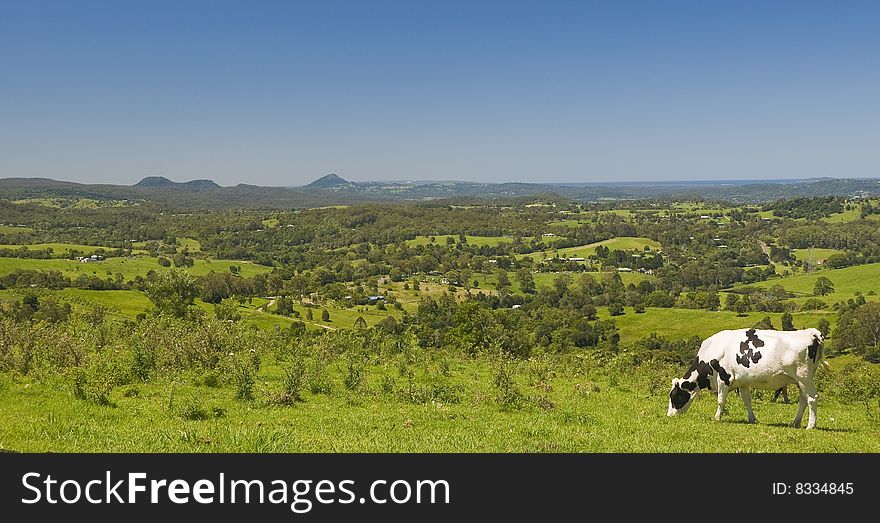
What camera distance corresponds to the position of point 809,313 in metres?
124

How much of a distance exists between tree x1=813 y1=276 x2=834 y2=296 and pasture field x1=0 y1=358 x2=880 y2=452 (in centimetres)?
14907

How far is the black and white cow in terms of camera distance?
48.6 ft

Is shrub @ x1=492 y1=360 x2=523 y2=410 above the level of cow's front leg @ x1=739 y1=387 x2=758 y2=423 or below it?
below

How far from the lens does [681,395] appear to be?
17.2 metres

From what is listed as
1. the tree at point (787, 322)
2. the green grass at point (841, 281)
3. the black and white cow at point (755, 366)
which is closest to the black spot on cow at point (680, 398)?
the black and white cow at point (755, 366)

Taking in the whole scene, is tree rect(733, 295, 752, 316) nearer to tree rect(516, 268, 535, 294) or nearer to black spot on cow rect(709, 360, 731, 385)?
tree rect(516, 268, 535, 294)

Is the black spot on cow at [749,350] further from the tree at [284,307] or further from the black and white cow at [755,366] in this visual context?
the tree at [284,307]

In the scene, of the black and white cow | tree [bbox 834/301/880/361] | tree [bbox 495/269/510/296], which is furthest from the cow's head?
tree [bbox 495/269/510/296]

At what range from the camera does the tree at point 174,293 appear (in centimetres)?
4453

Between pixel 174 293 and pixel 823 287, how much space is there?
151 m

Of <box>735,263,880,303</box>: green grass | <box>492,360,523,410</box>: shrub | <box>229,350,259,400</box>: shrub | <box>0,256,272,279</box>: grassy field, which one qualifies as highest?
<box>229,350,259,400</box>: shrub

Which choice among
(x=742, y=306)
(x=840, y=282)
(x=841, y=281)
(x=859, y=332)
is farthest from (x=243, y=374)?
(x=841, y=281)

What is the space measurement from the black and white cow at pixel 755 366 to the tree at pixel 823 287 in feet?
503
